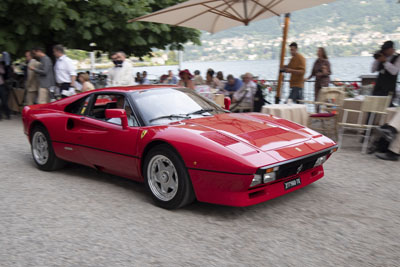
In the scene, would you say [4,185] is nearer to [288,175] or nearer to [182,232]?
[182,232]

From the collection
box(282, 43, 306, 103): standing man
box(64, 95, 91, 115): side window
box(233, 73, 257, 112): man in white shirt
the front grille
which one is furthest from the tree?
the front grille

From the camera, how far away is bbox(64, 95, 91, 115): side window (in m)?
5.46

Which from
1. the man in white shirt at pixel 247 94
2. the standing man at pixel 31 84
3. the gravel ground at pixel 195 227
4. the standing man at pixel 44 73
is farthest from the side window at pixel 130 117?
the standing man at pixel 31 84

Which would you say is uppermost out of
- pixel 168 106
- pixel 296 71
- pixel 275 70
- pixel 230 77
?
pixel 296 71

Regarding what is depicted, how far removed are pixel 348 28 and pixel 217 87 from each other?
65.5 ft

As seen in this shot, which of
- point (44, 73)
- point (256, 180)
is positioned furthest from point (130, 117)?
point (44, 73)

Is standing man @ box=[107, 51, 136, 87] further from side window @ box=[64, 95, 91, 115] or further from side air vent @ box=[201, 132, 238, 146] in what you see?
side air vent @ box=[201, 132, 238, 146]

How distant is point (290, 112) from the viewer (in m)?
7.77

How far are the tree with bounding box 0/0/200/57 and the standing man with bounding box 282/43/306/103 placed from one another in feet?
13.8

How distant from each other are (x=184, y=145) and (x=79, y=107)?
2278 millimetres

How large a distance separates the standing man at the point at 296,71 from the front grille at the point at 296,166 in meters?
5.26

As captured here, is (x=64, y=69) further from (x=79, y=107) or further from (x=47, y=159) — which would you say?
(x=79, y=107)

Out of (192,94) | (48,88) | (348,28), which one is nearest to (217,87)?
(48,88)

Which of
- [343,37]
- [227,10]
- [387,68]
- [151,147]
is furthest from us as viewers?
[343,37]
